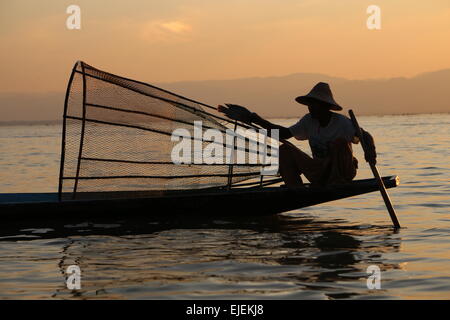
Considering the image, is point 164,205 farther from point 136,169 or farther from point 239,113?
point 239,113

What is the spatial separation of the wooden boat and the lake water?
196 millimetres

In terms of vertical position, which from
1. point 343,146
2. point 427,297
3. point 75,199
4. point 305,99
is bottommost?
point 427,297

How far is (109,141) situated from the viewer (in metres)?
7.76

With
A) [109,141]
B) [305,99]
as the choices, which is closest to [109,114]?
[109,141]

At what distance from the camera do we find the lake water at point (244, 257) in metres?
4.98

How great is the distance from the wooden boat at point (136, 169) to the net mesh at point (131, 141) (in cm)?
1

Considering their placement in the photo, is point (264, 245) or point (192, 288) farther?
point (264, 245)

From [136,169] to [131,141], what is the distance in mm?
316

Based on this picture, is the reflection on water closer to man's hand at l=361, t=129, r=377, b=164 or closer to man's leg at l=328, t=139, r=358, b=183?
man's leg at l=328, t=139, r=358, b=183

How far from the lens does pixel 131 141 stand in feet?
26.2

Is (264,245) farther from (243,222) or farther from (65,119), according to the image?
(65,119)

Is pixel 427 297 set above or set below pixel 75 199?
below

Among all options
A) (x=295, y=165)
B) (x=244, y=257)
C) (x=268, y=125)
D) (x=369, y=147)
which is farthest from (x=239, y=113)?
(x=244, y=257)

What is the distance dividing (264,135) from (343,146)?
108 centimetres
